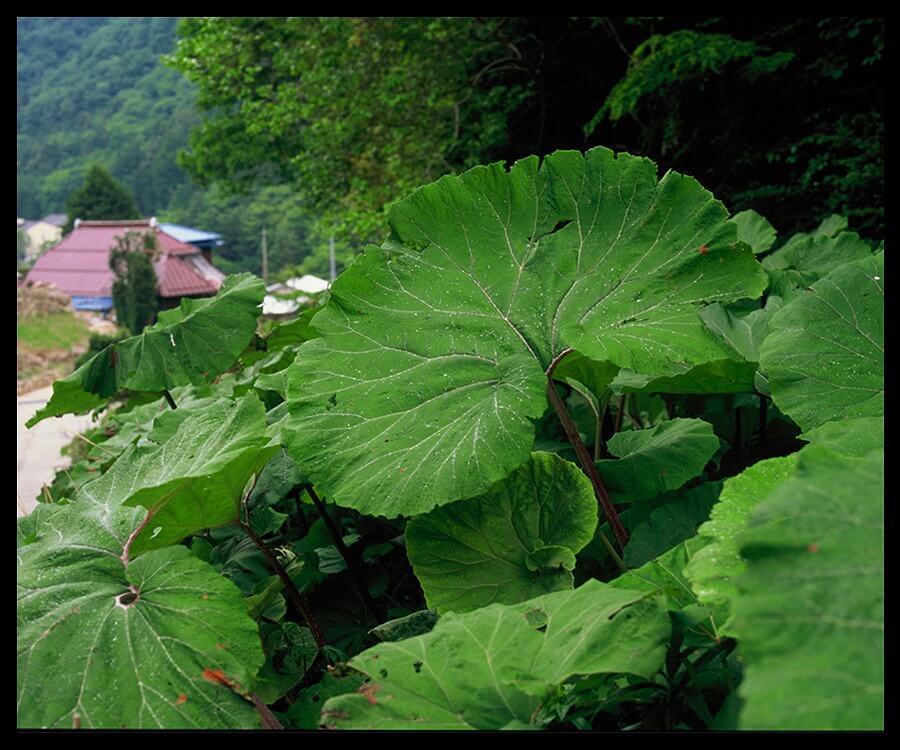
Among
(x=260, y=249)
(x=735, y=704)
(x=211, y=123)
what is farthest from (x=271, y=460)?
(x=260, y=249)

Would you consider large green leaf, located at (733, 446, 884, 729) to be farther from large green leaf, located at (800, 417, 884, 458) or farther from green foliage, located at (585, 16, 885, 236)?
green foliage, located at (585, 16, 885, 236)

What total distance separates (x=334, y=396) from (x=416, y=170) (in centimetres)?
834

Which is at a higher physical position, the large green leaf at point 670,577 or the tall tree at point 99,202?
the large green leaf at point 670,577

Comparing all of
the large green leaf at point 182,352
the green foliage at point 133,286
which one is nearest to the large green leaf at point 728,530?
the large green leaf at point 182,352

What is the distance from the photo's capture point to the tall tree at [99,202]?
3528 centimetres

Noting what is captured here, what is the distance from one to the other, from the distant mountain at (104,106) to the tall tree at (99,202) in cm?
887

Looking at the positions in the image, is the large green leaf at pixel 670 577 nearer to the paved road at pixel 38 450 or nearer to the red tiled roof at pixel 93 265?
the paved road at pixel 38 450

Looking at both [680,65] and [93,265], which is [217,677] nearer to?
[680,65]

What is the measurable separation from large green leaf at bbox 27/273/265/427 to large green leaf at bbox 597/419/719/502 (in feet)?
2.02

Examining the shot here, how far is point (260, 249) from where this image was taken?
139 feet

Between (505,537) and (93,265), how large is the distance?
32613mm

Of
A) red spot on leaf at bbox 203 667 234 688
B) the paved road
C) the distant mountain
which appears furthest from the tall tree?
red spot on leaf at bbox 203 667 234 688

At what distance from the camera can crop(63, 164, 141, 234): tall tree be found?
3528 cm
